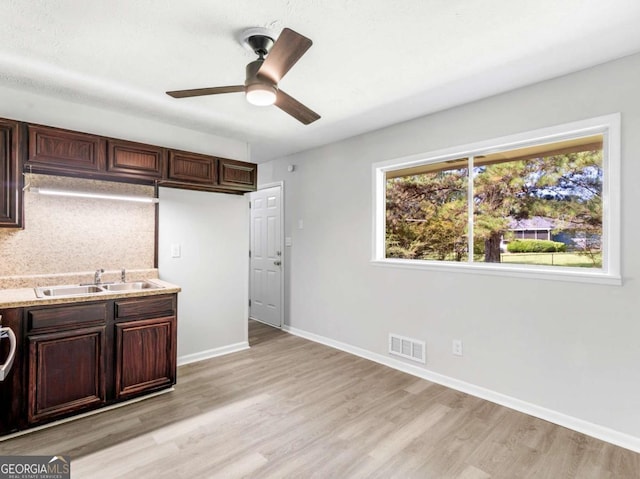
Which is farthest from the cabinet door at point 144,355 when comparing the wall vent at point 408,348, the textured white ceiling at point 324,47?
the wall vent at point 408,348

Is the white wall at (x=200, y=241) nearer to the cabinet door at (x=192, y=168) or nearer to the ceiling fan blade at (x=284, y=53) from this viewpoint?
the cabinet door at (x=192, y=168)

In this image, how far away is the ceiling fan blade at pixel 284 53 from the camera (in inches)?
58.8

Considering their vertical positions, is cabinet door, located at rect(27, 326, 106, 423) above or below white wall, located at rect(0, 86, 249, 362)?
below

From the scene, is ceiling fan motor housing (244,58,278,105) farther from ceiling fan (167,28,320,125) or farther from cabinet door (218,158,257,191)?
cabinet door (218,158,257,191)

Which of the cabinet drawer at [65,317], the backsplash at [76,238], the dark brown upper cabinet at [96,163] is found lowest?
the cabinet drawer at [65,317]

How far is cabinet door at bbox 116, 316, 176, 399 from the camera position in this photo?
8.46 feet

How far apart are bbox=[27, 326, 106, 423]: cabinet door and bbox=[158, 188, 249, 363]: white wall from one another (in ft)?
3.33

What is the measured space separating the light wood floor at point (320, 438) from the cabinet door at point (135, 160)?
6.24 feet

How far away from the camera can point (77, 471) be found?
6.15 ft

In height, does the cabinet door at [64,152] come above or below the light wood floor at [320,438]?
above

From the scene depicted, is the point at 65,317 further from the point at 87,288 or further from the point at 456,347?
the point at 456,347

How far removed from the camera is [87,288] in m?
2.87

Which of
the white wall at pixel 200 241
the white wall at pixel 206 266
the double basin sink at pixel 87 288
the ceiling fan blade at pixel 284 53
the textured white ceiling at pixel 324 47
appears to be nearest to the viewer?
the ceiling fan blade at pixel 284 53

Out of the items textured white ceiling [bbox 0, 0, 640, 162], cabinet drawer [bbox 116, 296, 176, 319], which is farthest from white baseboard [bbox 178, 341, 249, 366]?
textured white ceiling [bbox 0, 0, 640, 162]
